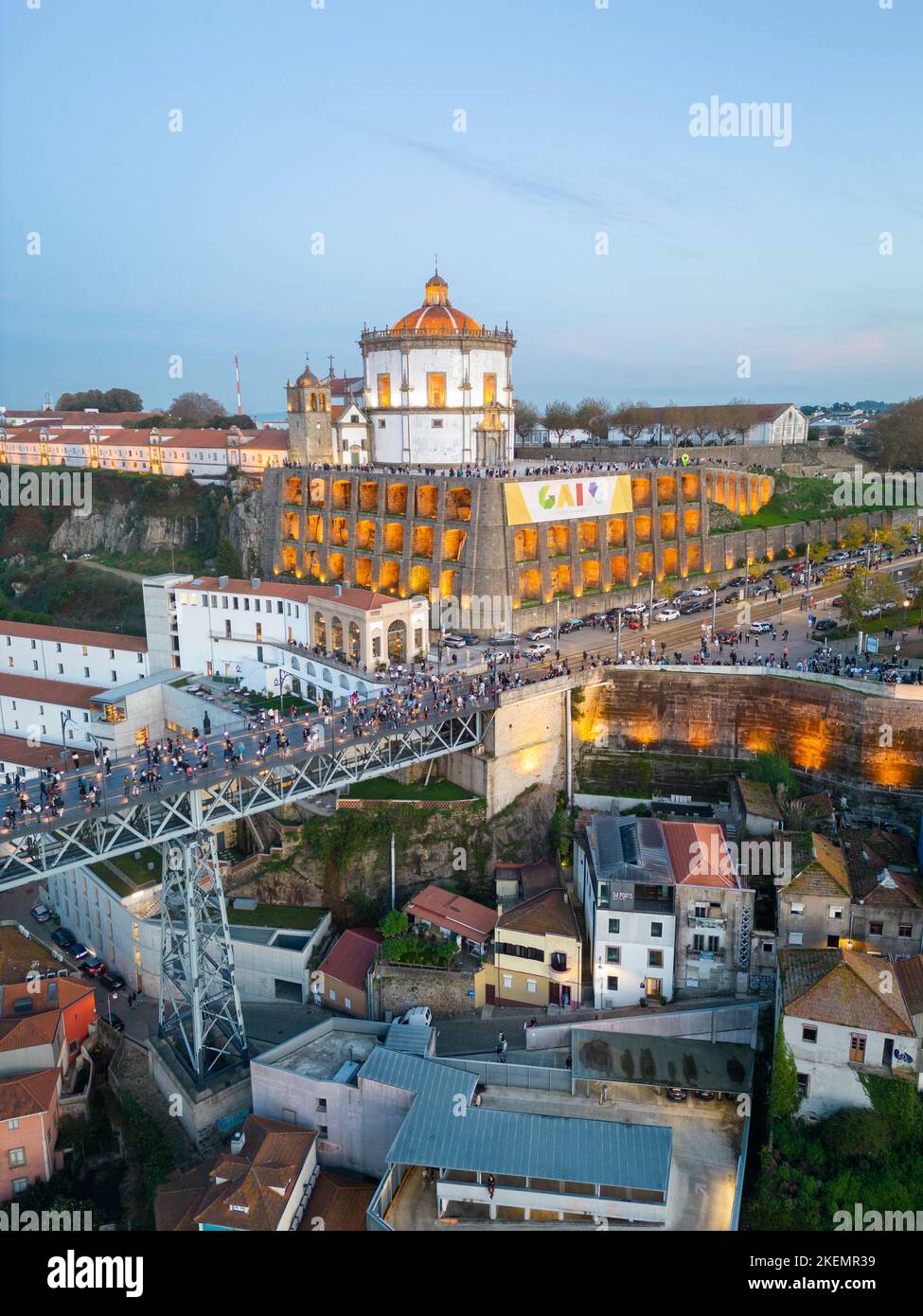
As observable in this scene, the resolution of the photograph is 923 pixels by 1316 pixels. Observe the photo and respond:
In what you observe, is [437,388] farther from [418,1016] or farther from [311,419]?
[418,1016]

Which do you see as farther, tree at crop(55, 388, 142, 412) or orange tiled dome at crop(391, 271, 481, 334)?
tree at crop(55, 388, 142, 412)

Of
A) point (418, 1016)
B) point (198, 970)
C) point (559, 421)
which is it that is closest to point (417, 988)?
point (418, 1016)

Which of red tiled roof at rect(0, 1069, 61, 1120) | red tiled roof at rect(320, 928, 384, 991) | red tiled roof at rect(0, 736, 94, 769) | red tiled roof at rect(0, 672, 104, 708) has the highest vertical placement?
red tiled roof at rect(0, 672, 104, 708)

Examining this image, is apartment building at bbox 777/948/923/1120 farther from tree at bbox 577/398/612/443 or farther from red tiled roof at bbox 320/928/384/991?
tree at bbox 577/398/612/443

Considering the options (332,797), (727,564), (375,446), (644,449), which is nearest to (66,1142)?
(332,797)

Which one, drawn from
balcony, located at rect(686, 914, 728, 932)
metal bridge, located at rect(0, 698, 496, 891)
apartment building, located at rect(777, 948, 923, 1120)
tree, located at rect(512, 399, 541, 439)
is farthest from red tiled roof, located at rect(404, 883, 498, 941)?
tree, located at rect(512, 399, 541, 439)
